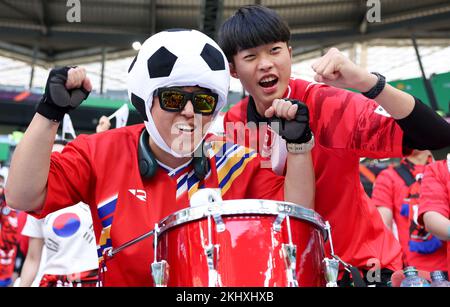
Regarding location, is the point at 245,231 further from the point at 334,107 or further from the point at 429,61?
the point at 429,61

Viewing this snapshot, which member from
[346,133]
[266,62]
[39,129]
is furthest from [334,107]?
[39,129]

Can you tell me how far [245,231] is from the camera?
200 centimetres

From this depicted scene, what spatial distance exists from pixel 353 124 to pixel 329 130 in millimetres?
154

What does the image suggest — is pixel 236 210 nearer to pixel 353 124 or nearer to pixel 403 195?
pixel 353 124

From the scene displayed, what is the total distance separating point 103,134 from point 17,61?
62.3 feet

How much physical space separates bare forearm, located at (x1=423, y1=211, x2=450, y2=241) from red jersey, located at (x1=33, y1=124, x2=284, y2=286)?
1.80 m

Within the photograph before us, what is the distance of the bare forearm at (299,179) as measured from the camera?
2496 millimetres

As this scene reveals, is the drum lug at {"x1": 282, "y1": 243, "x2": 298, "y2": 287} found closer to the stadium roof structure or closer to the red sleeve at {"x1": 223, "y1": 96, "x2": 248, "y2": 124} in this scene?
the red sleeve at {"x1": 223, "y1": 96, "x2": 248, "y2": 124}

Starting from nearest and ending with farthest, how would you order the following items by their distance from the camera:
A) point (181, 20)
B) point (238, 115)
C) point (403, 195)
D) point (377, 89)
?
point (377, 89) < point (238, 115) < point (403, 195) < point (181, 20)

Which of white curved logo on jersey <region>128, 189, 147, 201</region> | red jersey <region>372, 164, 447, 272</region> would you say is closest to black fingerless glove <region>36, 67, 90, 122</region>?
white curved logo on jersey <region>128, 189, 147, 201</region>

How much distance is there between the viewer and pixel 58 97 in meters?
2.13

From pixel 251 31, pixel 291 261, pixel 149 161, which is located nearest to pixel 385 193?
pixel 251 31

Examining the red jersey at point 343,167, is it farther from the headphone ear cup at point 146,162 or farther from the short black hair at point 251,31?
the headphone ear cup at point 146,162
